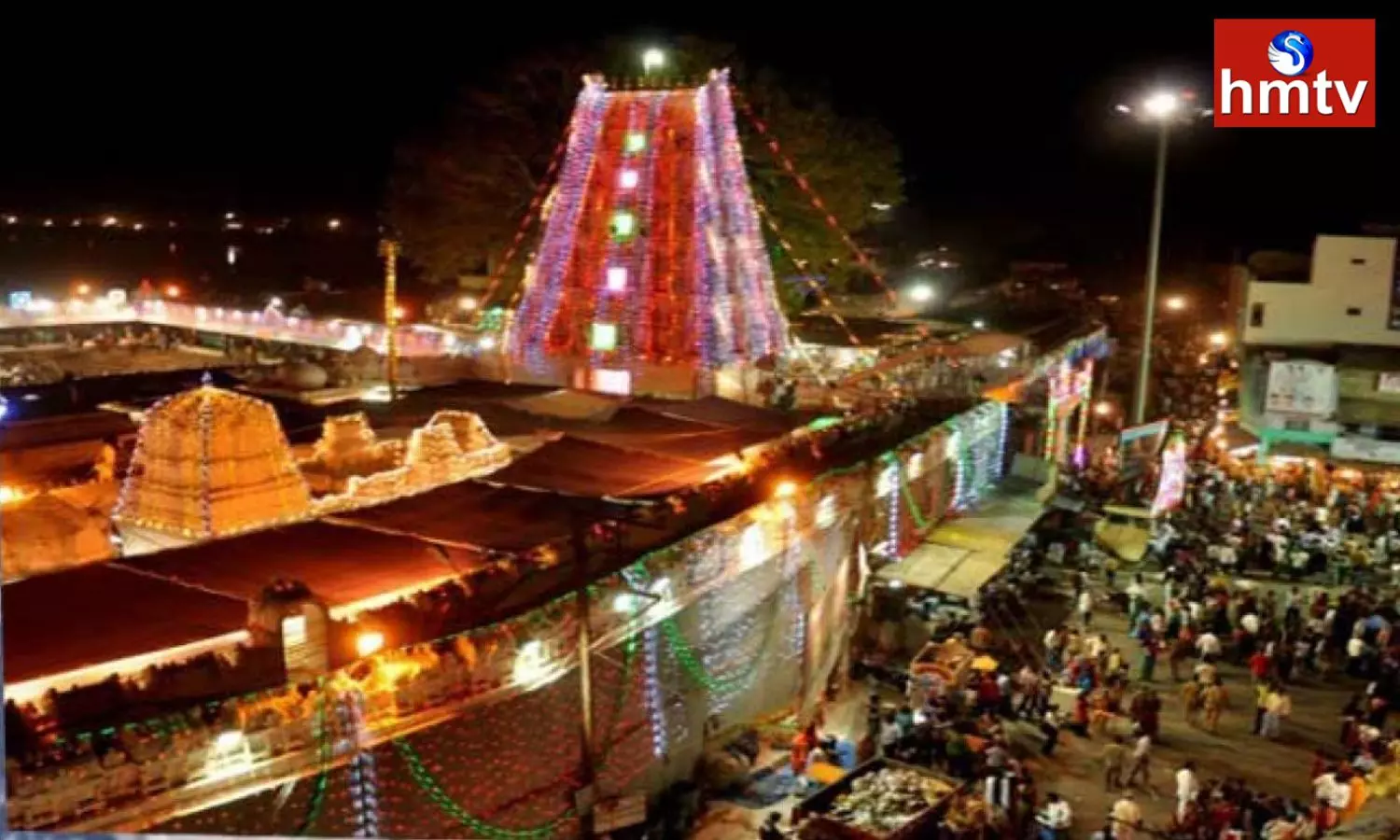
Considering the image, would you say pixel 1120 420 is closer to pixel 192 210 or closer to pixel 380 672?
pixel 380 672

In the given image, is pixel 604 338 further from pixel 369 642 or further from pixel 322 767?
pixel 322 767

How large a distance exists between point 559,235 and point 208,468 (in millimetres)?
10009

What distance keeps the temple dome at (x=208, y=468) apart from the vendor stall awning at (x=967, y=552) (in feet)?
24.7

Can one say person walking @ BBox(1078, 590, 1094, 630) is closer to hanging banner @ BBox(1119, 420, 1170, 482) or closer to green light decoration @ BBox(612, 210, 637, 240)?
hanging banner @ BBox(1119, 420, 1170, 482)

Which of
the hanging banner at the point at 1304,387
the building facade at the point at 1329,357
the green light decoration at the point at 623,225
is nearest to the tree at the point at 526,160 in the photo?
the green light decoration at the point at 623,225

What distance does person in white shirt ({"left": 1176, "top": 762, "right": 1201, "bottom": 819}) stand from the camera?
37.4ft

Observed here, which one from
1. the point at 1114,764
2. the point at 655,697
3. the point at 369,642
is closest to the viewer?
the point at 369,642

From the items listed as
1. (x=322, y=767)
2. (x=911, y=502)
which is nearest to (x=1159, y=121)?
(x=911, y=502)

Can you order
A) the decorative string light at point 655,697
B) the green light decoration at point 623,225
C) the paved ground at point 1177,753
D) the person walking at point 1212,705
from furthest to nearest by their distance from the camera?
the green light decoration at point 623,225
the person walking at point 1212,705
the paved ground at point 1177,753
the decorative string light at point 655,697

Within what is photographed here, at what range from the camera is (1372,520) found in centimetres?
2095

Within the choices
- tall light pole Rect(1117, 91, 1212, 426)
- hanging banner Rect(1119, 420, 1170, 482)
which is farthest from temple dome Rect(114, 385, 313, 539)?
hanging banner Rect(1119, 420, 1170, 482)

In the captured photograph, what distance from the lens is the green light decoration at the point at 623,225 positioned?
19719mm

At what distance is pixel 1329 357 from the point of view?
2534 cm

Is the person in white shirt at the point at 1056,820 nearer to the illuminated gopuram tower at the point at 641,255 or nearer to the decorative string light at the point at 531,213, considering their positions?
the illuminated gopuram tower at the point at 641,255
